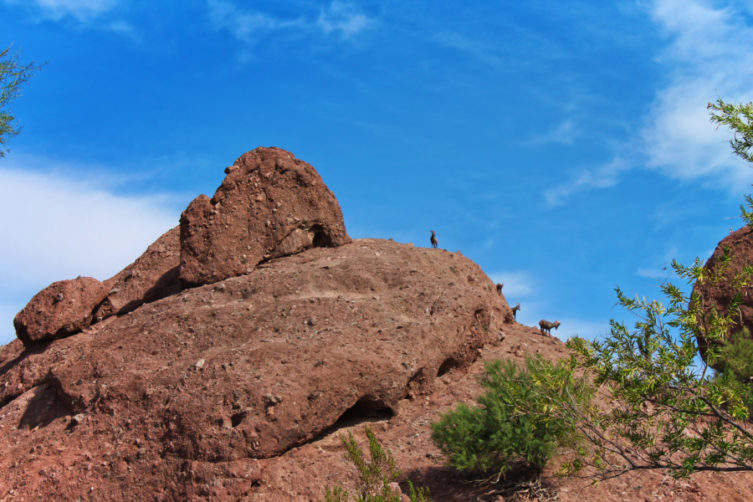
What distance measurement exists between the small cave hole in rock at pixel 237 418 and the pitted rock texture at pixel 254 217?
4.74 m

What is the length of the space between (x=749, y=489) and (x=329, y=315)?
7350 mm

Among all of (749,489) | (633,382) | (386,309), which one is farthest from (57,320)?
(749,489)

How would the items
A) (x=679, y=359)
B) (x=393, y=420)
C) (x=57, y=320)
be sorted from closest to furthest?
1. (x=679, y=359)
2. (x=393, y=420)
3. (x=57, y=320)

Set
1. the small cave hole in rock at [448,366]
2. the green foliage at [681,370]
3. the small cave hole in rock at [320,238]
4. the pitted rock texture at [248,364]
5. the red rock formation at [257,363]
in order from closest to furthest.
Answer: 1. the green foliage at [681,370]
2. the red rock formation at [257,363]
3. the pitted rock texture at [248,364]
4. the small cave hole in rock at [448,366]
5. the small cave hole in rock at [320,238]

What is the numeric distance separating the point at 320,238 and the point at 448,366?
180 inches

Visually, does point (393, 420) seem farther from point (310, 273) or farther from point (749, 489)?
point (749, 489)

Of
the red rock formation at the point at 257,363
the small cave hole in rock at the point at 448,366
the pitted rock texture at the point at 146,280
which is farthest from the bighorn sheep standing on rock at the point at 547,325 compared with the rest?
the pitted rock texture at the point at 146,280

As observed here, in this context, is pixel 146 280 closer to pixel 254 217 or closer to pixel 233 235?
pixel 233 235

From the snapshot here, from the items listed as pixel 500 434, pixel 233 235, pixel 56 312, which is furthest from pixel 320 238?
pixel 500 434

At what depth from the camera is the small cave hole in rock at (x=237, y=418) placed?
Answer: 9688 mm

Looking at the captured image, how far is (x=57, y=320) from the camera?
47.5 ft

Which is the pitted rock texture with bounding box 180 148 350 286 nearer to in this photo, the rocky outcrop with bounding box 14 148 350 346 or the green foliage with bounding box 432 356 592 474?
the rocky outcrop with bounding box 14 148 350 346

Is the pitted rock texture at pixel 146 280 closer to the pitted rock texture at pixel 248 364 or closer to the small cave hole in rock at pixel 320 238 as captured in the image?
the pitted rock texture at pixel 248 364

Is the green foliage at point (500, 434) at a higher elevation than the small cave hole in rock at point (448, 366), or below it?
below
